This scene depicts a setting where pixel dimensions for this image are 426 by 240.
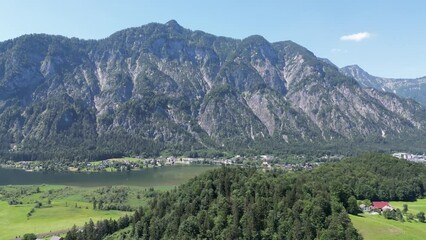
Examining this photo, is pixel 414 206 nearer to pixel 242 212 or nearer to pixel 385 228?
pixel 385 228

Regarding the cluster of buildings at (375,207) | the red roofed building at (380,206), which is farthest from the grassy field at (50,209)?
the red roofed building at (380,206)

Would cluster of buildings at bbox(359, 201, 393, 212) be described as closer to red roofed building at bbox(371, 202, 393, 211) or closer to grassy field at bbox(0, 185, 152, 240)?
red roofed building at bbox(371, 202, 393, 211)

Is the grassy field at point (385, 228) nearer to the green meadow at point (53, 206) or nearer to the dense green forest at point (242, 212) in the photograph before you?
the dense green forest at point (242, 212)

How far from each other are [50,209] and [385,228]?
103 meters

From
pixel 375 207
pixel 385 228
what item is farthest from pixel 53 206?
pixel 385 228

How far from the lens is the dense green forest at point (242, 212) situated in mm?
80562

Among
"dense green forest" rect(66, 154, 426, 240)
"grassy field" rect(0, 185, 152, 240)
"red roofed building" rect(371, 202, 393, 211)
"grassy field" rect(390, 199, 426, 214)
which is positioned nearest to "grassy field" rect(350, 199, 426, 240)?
"dense green forest" rect(66, 154, 426, 240)

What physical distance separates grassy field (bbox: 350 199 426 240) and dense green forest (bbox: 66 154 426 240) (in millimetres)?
4238

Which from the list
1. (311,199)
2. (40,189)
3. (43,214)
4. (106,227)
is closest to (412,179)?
(311,199)

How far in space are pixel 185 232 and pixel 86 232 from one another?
2399 centimetres

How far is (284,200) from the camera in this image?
88062mm

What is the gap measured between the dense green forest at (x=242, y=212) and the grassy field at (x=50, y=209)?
23.6m

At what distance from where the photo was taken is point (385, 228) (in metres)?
84.8

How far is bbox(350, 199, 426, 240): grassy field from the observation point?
80.6 metres
